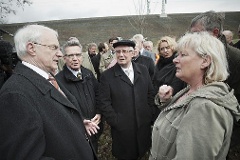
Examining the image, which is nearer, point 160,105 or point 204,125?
point 204,125

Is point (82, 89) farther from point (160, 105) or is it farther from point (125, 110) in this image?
point (160, 105)

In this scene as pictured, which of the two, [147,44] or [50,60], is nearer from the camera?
[50,60]

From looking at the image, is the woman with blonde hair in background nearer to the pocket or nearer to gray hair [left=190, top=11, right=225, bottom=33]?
gray hair [left=190, top=11, right=225, bottom=33]

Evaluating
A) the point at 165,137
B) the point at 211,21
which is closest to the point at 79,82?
the point at 165,137

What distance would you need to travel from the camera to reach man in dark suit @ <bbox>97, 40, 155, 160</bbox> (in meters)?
3.39

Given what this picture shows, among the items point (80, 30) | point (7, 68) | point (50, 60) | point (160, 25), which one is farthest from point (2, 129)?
point (160, 25)

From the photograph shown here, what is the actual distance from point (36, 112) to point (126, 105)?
1973 millimetres

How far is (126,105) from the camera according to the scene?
339cm

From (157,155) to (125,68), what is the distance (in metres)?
1.91

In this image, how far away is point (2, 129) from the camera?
4.88 ft

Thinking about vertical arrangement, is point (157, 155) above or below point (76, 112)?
below

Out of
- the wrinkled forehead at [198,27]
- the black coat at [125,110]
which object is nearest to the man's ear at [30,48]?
the black coat at [125,110]

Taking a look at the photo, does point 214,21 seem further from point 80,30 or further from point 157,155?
point 80,30

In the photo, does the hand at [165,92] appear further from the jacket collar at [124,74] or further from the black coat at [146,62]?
the black coat at [146,62]
